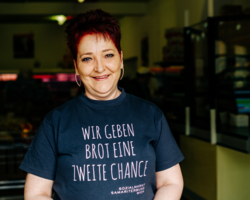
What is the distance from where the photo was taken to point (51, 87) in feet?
28.2

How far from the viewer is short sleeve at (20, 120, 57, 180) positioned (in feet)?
4.06

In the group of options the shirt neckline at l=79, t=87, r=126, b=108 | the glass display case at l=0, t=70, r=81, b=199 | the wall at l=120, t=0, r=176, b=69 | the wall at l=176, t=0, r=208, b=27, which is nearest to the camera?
the shirt neckline at l=79, t=87, r=126, b=108

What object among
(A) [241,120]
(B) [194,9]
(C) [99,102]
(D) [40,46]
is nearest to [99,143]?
(C) [99,102]

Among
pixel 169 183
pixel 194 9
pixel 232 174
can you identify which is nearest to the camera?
pixel 169 183

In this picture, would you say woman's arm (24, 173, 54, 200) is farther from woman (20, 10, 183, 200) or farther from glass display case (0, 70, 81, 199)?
glass display case (0, 70, 81, 199)

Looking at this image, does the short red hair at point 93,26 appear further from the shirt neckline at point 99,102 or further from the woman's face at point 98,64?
the shirt neckline at point 99,102

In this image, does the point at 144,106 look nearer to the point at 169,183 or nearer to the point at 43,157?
the point at 169,183

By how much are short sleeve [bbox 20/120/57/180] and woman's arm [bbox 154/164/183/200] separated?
17.0 inches

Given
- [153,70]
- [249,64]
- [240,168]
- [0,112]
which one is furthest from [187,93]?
[0,112]

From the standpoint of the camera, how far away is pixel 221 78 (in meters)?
3.72

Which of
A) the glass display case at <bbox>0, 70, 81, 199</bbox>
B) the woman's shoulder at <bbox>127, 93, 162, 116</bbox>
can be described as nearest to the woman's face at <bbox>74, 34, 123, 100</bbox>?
the woman's shoulder at <bbox>127, 93, 162, 116</bbox>

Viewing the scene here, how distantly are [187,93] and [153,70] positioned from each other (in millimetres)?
2580

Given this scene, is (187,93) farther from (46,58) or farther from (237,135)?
(46,58)

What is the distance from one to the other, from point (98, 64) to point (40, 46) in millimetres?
8938
